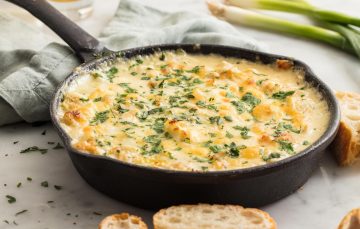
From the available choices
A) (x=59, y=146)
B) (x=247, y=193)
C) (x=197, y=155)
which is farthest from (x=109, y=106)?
(x=247, y=193)

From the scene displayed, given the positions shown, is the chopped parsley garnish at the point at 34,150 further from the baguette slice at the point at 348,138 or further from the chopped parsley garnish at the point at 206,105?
the baguette slice at the point at 348,138

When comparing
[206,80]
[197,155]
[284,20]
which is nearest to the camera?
[197,155]

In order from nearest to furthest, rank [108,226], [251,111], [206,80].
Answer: [108,226] < [251,111] < [206,80]

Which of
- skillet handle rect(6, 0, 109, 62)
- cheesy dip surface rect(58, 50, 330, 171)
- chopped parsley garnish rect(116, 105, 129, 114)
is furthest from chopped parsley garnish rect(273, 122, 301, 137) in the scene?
skillet handle rect(6, 0, 109, 62)

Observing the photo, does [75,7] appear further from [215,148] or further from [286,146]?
[286,146]

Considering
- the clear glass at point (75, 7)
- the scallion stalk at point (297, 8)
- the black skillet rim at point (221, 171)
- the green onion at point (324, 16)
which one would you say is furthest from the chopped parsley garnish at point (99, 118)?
the scallion stalk at point (297, 8)

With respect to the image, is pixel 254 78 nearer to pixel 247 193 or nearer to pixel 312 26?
pixel 247 193
